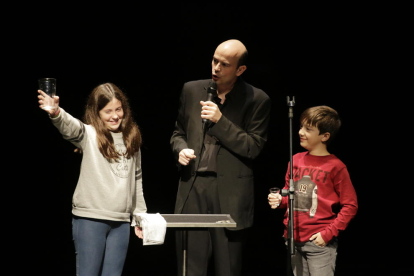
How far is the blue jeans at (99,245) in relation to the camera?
286 centimetres

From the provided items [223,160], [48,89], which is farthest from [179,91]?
[48,89]

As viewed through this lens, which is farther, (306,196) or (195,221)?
(306,196)

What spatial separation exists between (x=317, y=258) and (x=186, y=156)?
91 centimetres

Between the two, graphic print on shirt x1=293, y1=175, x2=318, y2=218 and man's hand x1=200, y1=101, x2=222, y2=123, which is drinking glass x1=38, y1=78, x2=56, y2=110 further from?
graphic print on shirt x1=293, y1=175, x2=318, y2=218

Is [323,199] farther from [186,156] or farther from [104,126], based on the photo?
[104,126]

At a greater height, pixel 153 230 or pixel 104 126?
pixel 104 126

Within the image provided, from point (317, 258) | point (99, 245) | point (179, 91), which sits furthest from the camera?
point (179, 91)

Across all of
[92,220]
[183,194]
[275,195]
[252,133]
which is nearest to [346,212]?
[275,195]

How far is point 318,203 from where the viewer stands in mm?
3174

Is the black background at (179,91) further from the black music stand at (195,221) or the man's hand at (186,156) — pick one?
the black music stand at (195,221)

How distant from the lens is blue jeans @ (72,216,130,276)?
9.39 feet

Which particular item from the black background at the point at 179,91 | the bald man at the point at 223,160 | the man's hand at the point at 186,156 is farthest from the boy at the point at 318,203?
the black background at the point at 179,91

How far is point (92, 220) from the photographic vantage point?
2.88m

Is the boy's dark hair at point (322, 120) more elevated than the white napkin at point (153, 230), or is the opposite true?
the boy's dark hair at point (322, 120)
